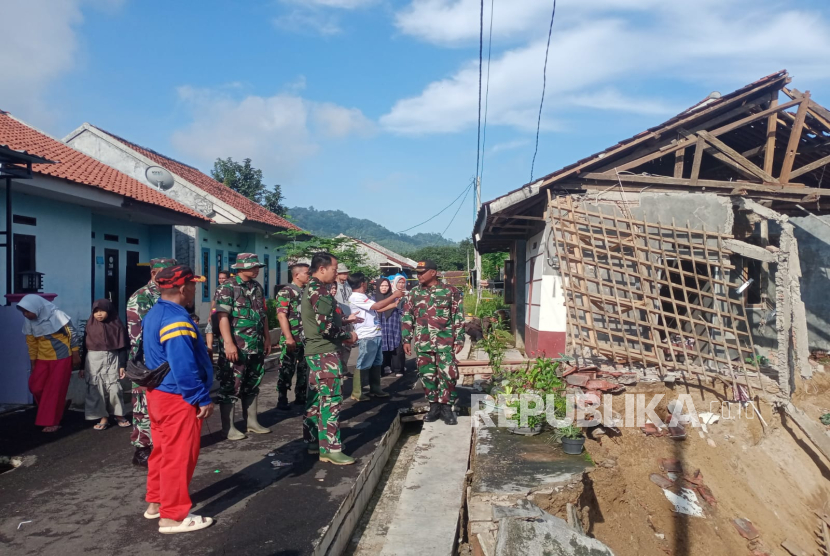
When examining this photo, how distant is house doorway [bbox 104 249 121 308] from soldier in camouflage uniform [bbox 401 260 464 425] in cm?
902

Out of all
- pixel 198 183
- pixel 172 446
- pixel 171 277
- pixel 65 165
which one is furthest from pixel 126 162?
pixel 172 446

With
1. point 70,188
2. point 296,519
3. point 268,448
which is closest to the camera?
point 296,519

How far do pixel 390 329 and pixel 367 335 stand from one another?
1.60 meters

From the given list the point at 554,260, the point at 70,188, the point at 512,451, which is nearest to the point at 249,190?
the point at 70,188

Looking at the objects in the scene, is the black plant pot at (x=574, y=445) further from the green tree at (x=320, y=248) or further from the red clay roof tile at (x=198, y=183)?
the red clay roof tile at (x=198, y=183)

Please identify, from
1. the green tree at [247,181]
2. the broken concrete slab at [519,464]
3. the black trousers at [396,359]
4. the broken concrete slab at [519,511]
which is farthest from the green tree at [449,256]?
the broken concrete slab at [519,511]

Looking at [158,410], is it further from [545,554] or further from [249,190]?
[249,190]

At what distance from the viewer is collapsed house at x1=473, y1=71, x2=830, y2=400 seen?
745 centimetres

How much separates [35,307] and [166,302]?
329 cm

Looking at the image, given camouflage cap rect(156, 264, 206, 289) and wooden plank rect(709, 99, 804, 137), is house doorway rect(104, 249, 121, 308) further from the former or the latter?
wooden plank rect(709, 99, 804, 137)

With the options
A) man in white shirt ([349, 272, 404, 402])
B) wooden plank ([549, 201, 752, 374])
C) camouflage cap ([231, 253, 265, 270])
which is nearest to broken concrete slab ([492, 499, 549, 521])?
camouflage cap ([231, 253, 265, 270])

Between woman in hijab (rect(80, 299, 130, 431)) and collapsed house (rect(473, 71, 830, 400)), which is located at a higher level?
collapsed house (rect(473, 71, 830, 400))

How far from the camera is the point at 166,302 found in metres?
3.70

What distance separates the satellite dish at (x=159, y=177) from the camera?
16141mm
